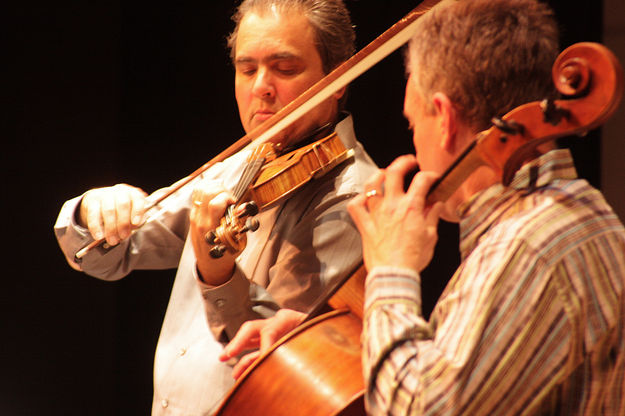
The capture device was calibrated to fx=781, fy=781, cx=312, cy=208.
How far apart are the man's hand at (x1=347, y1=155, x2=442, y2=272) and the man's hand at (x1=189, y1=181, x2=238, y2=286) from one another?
38cm

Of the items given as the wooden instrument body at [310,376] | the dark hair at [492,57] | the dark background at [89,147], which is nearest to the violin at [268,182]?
the wooden instrument body at [310,376]

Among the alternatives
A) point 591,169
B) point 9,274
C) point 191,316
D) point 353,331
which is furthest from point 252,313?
point 9,274

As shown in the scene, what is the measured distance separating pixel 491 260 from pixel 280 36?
0.78 meters

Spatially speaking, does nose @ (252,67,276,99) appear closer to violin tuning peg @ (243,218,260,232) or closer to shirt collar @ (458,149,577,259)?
violin tuning peg @ (243,218,260,232)

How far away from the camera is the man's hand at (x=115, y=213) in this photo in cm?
157

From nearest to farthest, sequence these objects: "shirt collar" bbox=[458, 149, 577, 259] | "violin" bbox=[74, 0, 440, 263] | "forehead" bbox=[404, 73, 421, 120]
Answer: "shirt collar" bbox=[458, 149, 577, 259] → "forehead" bbox=[404, 73, 421, 120] → "violin" bbox=[74, 0, 440, 263]

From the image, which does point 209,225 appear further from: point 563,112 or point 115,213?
point 563,112

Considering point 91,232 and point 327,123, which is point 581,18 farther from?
point 91,232

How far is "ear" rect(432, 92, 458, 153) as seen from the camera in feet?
3.34

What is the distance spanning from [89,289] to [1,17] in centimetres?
92

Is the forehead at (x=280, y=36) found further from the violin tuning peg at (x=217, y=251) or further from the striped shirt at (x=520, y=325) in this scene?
the striped shirt at (x=520, y=325)

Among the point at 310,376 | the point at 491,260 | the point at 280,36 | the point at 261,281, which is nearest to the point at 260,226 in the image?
the point at 261,281

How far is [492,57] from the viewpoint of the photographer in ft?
3.29

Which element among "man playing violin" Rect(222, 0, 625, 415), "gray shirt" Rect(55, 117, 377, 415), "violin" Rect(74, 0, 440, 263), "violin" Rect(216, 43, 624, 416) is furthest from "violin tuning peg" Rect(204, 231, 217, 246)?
"man playing violin" Rect(222, 0, 625, 415)
